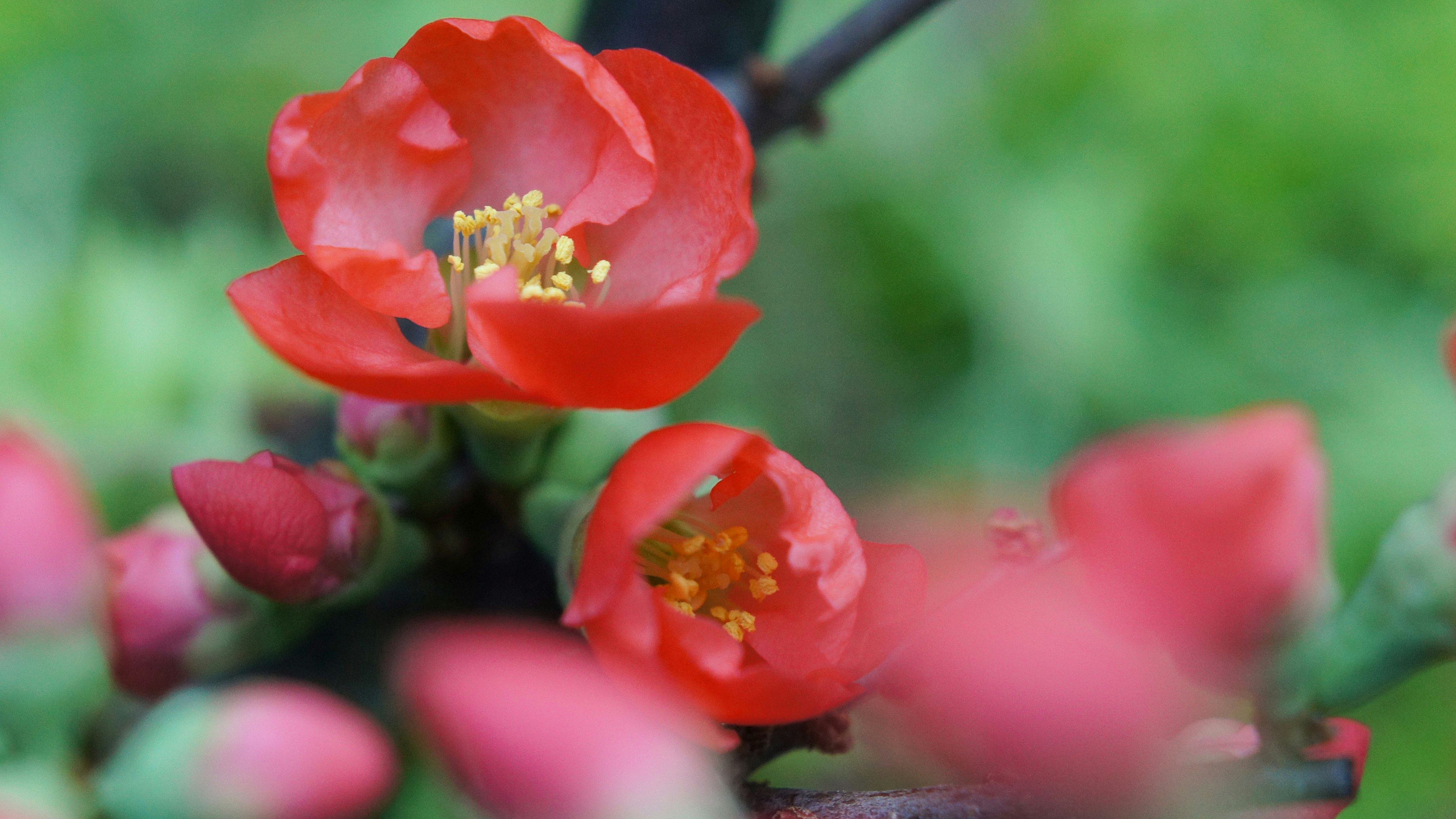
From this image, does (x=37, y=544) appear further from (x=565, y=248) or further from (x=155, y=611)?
(x=565, y=248)

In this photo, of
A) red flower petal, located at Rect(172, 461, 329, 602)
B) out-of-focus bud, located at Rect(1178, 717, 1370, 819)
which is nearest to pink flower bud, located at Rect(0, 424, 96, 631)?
red flower petal, located at Rect(172, 461, 329, 602)

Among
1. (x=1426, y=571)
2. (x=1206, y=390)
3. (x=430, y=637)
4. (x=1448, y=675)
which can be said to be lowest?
(x=1448, y=675)

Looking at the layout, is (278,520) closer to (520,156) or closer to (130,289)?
(520,156)

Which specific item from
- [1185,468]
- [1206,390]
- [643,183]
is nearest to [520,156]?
[643,183]

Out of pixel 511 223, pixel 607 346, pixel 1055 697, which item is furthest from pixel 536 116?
pixel 1055 697

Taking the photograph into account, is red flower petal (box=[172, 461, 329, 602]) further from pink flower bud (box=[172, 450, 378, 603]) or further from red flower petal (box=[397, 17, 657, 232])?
red flower petal (box=[397, 17, 657, 232])
